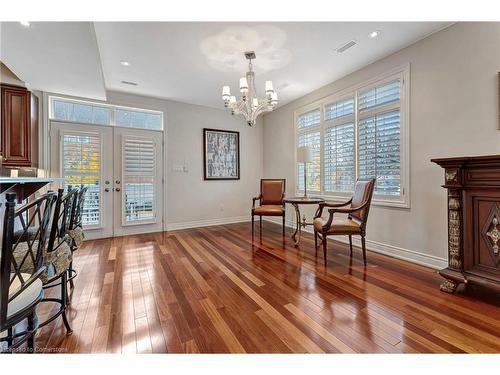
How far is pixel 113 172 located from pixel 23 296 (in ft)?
11.8

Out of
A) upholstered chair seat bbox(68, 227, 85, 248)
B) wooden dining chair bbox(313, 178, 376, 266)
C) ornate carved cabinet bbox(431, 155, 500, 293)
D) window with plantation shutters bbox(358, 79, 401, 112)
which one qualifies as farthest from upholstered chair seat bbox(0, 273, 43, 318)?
window with plantation shutters bbox(358, 79, 401, 112)

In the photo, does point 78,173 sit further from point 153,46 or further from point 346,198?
point 346,198

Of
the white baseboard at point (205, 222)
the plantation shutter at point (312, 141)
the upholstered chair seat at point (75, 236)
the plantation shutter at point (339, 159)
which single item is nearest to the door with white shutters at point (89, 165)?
the white baseboard at point (205, 222)

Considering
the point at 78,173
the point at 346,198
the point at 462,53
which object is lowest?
the point at 346,198

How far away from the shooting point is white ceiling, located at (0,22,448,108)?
238cm

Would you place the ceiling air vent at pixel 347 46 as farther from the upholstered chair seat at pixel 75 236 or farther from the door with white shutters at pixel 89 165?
the door with white shutters at pixel 89 165

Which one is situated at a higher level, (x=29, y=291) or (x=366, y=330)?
(x=29, y=291)

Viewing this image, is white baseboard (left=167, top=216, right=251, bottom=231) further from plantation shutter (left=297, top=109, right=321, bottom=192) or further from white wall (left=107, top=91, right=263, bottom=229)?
plantation shutter (left=297, top=109, right=321, bottom=192)

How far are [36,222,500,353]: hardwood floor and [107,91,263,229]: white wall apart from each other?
1.96 m

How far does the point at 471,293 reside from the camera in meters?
2.05

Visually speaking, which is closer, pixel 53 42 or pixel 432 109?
pixel 53 42

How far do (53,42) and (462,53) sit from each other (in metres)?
4.11
